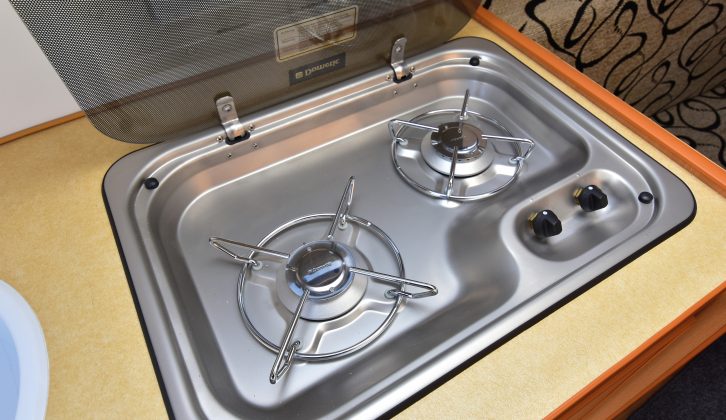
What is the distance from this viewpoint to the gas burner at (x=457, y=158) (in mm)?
758

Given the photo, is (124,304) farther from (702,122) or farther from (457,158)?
(702,122)

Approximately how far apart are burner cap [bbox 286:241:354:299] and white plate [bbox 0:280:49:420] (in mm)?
290

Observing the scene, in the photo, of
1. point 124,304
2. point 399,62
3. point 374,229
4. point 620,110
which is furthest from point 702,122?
point 124,304

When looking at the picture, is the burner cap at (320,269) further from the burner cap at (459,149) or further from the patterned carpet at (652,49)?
the patterned carpet at (652,49)

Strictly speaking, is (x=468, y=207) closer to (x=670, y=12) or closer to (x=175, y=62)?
(x=175, y=62)

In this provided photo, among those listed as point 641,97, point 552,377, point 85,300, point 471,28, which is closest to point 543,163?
point 471,28

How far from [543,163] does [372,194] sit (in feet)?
0.99

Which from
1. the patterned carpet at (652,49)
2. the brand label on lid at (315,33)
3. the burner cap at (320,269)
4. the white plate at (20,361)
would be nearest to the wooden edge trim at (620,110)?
the patterned carpet at (652,49)

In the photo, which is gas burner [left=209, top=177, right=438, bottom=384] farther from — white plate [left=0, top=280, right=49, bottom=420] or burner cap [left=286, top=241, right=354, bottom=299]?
white plate [left=0, top=280, right=49, bottom=420]

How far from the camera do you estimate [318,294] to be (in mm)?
621

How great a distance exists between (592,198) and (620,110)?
163 millimetres

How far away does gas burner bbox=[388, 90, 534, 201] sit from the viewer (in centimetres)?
76

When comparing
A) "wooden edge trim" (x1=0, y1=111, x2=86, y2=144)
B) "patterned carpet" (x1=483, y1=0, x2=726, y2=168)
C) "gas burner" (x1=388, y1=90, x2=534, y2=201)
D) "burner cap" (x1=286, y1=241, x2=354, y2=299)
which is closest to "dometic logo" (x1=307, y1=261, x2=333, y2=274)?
"burner cap" (x1=286, y1=241, x2=354, y2=299)

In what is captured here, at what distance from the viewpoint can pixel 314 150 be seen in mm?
797
